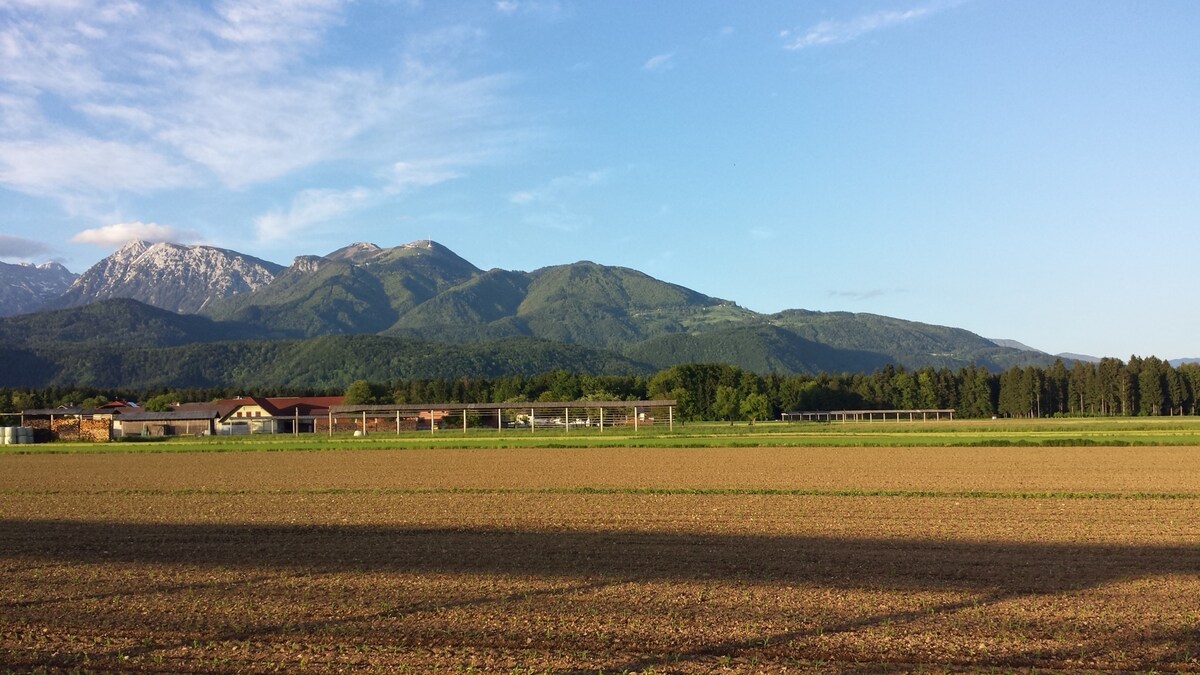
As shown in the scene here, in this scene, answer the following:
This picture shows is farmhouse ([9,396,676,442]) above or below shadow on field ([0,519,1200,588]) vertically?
above

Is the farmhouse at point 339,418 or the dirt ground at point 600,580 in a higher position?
the farmhouse at point 339,418

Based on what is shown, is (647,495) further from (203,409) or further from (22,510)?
(203,409)

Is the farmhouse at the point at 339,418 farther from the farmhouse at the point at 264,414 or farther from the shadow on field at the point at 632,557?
the shadow on field at the point at 632,557

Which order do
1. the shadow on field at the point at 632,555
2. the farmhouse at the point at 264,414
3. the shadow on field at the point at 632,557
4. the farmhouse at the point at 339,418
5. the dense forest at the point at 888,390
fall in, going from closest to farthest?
the shadow on field at the point at 632,557 < the shadow on field at the point at 632,555 < the farmhouse at the point at 339,418 < the farmhouse at the point at 264,414 < the dense forest at the point at 888,390

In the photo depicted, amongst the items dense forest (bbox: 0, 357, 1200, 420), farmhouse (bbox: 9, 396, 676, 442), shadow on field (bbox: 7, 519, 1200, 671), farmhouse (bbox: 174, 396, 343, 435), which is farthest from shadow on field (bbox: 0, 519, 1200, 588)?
dense forest (bbox: 0, 357, 1200, 420)

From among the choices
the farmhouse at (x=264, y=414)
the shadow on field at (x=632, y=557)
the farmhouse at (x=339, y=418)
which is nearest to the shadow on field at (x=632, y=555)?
the shadow on field at (x=632, y=557)

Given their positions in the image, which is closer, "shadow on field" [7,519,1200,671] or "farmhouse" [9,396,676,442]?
"shadow on field" [7,519,1200,671]

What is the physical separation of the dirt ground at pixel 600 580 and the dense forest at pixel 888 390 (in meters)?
109

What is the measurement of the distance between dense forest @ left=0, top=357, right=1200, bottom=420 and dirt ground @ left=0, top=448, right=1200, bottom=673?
109288 mm

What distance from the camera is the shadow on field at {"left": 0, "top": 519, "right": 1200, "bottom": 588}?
15.2 metres

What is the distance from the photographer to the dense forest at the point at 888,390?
14838 centimetres

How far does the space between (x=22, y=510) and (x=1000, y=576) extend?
2510 cm

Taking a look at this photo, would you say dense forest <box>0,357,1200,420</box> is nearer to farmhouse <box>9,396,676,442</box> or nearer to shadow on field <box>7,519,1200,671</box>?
farmhouse <box>9,396,676,442</box>

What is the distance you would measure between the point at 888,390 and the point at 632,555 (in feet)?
533
